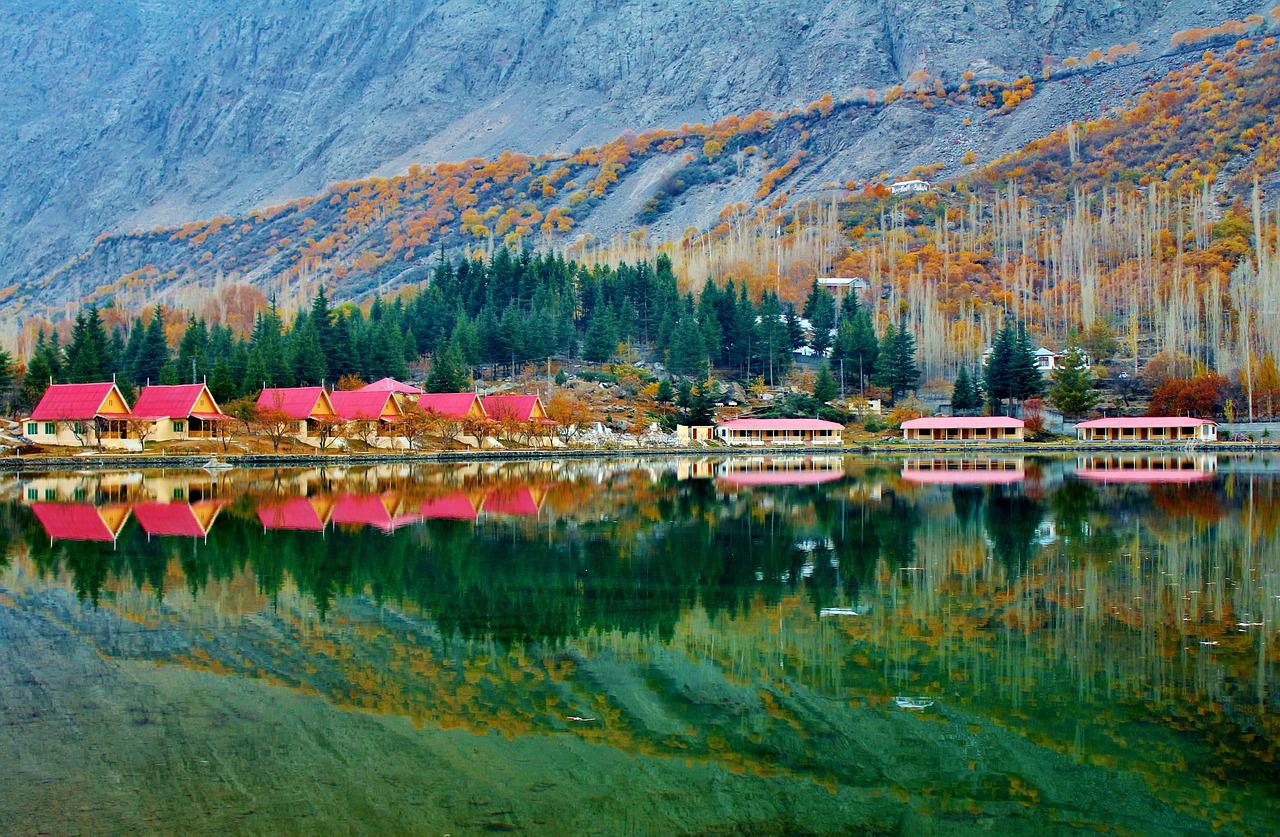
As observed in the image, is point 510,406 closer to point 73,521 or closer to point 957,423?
point 957,423

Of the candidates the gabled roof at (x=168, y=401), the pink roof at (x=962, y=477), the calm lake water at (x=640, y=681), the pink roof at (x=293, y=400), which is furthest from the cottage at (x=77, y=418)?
the pink roof at (x=962, y=477)

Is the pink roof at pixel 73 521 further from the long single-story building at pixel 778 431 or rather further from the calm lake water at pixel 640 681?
the long single-story building at pixel 778 431

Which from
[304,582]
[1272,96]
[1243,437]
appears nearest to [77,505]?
[304,582]

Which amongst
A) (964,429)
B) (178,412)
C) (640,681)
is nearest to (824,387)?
(964,429)

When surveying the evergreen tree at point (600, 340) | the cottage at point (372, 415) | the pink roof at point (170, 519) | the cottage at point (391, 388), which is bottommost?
the pink roof at point (170, 519)

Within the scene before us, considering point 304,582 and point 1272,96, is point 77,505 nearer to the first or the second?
point 304,582
